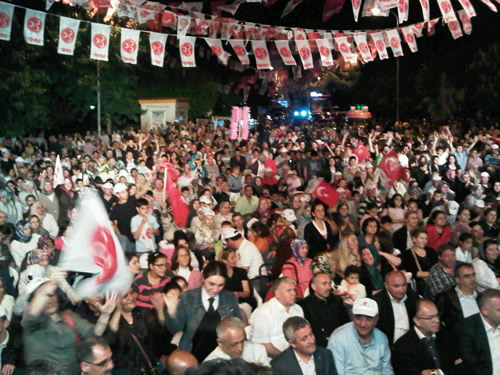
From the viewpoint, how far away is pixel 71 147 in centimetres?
2273

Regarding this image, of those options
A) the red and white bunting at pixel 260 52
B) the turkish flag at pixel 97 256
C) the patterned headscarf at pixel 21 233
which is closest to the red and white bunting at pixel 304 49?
the red and white bunting at pixel 260 52

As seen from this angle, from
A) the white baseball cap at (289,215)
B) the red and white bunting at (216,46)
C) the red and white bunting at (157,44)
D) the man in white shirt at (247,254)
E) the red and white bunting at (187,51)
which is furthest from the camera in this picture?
the red and white bunting at (216,46)

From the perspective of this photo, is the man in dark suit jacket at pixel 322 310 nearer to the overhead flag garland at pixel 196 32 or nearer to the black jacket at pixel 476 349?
the black jacket at pixel 476 349

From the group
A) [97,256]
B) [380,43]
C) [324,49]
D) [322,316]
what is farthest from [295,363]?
[380,43]

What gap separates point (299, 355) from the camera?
4965mm

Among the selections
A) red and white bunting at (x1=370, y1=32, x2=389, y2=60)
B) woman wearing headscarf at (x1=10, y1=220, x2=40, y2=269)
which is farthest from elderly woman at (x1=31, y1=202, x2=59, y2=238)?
red and white bunting at (x1=370, y1=32, x2=389, y2=60)

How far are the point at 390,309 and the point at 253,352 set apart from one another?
1546 millimetres

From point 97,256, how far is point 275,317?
159 cm

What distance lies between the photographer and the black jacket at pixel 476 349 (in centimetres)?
541

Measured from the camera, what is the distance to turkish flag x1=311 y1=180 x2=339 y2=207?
11219 millimetres

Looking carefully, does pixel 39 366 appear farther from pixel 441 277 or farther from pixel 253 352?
pixel 441 277

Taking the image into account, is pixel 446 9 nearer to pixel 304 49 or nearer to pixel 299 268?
pixel 304 49

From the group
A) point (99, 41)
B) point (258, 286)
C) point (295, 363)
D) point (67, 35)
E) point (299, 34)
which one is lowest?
point (258, 286)

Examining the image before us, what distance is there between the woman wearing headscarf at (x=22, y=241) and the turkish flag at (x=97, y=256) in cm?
274
